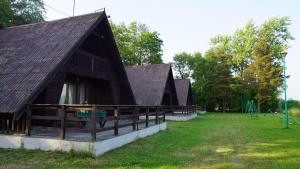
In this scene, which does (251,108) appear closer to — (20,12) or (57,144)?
(20,12)

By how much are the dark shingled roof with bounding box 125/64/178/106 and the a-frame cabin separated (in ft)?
20.8

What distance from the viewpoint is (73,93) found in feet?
40.2

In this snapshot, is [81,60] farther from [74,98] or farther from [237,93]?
[237,93]

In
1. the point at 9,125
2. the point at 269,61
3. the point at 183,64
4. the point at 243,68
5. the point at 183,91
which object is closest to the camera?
the point at 9,125

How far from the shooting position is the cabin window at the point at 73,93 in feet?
38.7

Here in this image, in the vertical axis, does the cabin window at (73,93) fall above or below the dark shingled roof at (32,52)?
below

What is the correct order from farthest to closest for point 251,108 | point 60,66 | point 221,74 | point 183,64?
point 183,64
point 221,74
point 251,108
point 60,66

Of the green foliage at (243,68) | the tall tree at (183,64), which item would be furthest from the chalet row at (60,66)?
the tall tree at (183,64)

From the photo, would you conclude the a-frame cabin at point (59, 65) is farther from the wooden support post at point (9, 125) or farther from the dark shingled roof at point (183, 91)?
the dark shingled roof at point (183, 91)

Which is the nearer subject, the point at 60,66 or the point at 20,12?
the point at 60,66

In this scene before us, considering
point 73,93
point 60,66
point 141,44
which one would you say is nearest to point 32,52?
point 60,66

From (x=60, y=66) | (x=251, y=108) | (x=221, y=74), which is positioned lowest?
(x=251, y=108)

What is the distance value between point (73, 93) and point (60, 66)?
162 inches

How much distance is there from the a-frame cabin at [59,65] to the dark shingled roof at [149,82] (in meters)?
6.33
